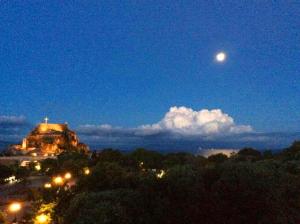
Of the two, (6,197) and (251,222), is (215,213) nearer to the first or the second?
(251,222)

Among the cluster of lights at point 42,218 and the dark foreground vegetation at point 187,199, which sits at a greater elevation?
the dark foreground vegetation at point 187,199

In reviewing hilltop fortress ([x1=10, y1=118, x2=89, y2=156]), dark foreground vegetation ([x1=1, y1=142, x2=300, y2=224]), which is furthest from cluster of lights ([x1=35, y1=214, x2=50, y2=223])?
hilltop fortress ([x1=10, y1=118, x2=89, y2=156])

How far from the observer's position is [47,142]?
82.8m

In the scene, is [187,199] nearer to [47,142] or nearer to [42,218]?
[42,218]

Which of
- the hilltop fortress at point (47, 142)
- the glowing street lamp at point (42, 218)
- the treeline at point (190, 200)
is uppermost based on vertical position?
the hilltop fortress at point (47, 142)

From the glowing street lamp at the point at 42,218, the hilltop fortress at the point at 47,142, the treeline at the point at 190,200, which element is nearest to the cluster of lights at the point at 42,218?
the glowing street lamp at the point at 42,218

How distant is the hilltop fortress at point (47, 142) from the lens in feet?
257

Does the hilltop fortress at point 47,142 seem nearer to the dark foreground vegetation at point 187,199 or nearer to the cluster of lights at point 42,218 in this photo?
the cluster of lights at point 42,218

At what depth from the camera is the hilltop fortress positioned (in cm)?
7821

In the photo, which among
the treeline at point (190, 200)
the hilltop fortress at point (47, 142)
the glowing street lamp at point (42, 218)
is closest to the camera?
the treeline at point (190, 200)

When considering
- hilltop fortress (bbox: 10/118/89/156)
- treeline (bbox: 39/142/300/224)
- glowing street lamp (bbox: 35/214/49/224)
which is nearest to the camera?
treeline (bbox: 39/142/300/224)

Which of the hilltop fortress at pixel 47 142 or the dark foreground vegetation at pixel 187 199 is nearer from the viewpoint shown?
the dark foreground vegetation at pixel 187 199

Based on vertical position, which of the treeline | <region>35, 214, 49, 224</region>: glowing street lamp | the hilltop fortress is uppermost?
the hilltop fortress

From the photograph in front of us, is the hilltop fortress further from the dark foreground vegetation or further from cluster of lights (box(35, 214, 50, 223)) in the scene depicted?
the dark foreground vegetation
